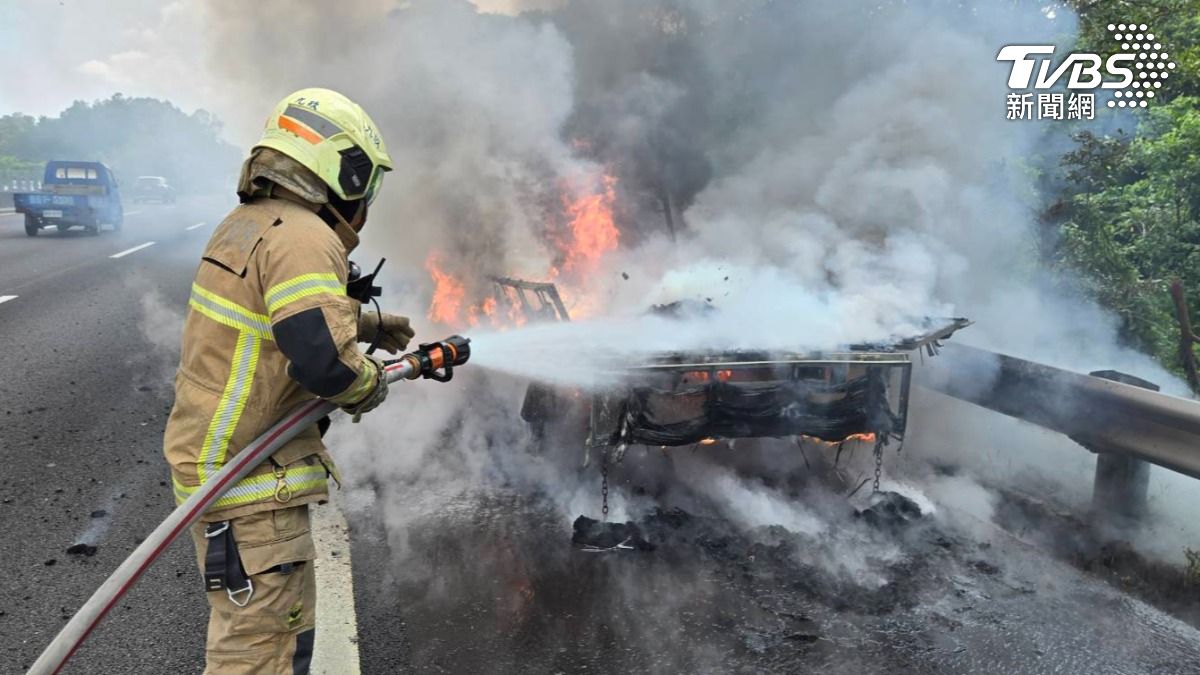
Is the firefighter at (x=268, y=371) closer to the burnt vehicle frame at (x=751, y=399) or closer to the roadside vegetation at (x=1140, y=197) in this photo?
the burnt vehicle frame at (x=751, y=399)

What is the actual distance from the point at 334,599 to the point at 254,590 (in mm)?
1149

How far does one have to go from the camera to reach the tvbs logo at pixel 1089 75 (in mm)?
6887

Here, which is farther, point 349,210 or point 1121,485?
point 1121,485

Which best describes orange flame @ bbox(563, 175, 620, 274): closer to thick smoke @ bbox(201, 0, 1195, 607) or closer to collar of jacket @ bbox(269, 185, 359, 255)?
thick smoke @ bbox(201, 0, 1195, 607)

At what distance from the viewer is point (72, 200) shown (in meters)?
19.0

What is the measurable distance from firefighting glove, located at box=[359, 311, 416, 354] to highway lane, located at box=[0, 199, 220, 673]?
1308mm

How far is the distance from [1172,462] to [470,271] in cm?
621

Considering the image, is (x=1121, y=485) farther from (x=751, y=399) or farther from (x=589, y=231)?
(x=589, y=231)

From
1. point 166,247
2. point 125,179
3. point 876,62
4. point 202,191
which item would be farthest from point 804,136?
point 202,191

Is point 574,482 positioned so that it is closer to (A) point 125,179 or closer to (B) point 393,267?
(B) point 393,267

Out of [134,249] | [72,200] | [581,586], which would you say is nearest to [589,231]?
[581,586]

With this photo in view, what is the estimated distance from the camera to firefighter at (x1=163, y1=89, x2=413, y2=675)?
79.4 inches

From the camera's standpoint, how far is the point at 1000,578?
11.7 ft

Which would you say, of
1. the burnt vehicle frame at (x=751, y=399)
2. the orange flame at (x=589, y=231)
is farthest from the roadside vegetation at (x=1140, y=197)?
the orange flame at (x=589, y=231)
